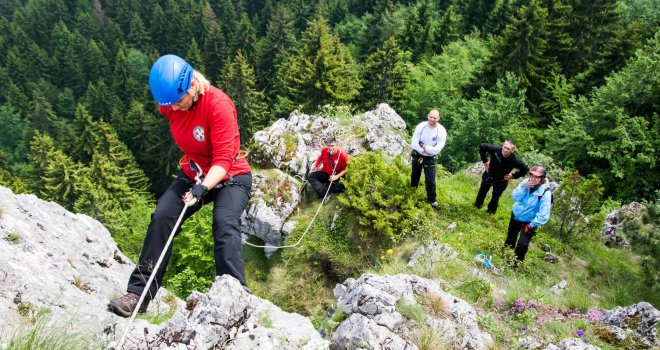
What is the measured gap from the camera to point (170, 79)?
13.0ft

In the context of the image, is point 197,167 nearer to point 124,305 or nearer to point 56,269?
point 124,305

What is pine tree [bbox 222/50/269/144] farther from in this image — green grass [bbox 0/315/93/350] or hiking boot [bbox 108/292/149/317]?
green grass [bbox 0/315/93/350]

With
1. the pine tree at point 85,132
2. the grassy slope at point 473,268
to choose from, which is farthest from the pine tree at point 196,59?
the grassy slope at point 473,268

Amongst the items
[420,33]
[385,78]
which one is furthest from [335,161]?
Result: [420,33]

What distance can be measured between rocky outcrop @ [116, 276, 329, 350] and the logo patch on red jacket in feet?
5.06

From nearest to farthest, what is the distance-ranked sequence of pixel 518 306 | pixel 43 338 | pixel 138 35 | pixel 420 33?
pixel 43 338 → pixel 518 306 → pixel 420 33 → pixel 138 35

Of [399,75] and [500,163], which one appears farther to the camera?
[399,75]

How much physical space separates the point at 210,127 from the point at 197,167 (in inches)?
21.9

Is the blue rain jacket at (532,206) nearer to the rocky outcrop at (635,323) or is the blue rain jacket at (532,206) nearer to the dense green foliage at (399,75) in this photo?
the rocky outcrop at (635,323)

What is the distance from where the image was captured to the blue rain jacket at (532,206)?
745 centimetres

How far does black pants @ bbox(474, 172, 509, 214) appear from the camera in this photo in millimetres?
9709

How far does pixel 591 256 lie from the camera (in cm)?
949

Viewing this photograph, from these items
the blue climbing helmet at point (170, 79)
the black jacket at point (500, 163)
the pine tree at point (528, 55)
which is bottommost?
the black jacket at point (500, 163)

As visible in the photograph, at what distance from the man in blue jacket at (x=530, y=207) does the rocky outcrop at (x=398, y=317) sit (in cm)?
311
